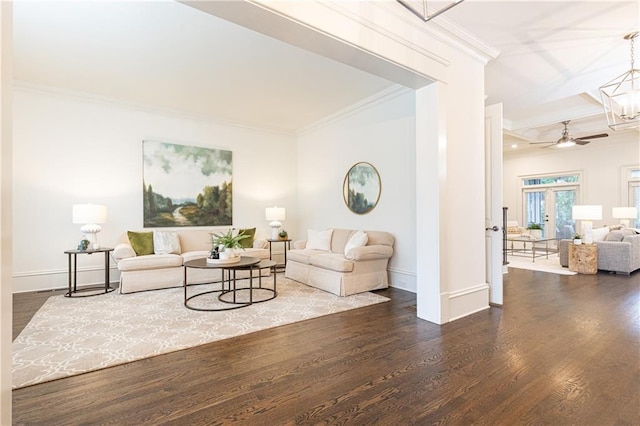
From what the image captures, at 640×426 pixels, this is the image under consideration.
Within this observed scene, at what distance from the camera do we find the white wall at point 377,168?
4641mm

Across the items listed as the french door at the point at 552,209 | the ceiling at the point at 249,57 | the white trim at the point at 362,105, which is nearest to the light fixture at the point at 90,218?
the ceiling at the point at 249,57

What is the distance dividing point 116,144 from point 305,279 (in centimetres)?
388

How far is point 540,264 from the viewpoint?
6699 mm

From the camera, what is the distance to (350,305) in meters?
3.83

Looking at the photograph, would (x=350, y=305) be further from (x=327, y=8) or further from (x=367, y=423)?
(x=327, y=8)

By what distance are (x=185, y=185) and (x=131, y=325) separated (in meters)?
3.24

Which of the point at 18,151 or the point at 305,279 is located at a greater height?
the point at 18,151

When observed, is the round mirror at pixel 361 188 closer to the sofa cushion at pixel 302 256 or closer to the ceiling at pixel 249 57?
the sofa cushion at pixel 302 256

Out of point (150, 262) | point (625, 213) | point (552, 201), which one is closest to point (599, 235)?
point (625, 213)

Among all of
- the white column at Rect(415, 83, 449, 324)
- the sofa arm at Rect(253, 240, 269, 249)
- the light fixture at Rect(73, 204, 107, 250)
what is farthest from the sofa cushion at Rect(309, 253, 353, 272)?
the light fixture at Rect(73, 204, 107, 250)

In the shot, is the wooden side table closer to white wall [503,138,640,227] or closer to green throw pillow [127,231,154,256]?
white wall [503,138,640,227]

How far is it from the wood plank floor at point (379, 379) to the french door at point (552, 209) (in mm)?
7247

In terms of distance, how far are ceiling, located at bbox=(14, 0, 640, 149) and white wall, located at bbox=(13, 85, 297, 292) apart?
310 mm

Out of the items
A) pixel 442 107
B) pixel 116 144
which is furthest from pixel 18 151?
pixel 442 107
